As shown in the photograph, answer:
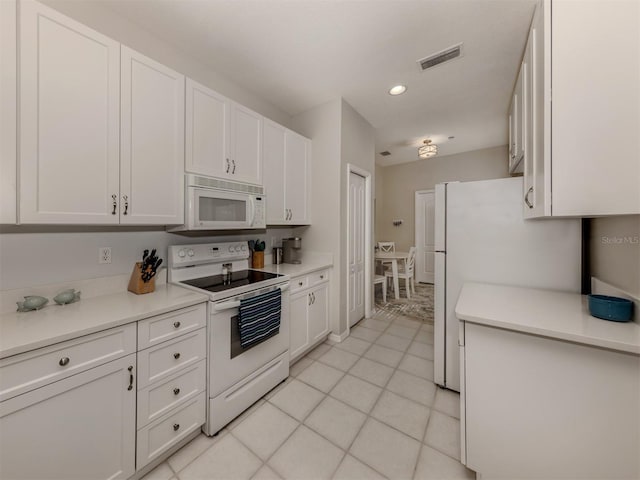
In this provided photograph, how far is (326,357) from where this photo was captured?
8.34 ft

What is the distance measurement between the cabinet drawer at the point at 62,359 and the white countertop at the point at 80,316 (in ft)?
0.13

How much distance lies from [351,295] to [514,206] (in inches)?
77.6

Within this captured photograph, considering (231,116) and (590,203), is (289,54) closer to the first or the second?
(231,116)

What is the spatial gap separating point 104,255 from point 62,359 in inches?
30.8

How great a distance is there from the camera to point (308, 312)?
249 cm

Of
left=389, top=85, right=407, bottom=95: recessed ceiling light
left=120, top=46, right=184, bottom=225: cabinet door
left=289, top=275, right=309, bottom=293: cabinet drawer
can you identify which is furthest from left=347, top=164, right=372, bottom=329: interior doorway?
left=120, top=46, right=184, bottom=225: cabinet door

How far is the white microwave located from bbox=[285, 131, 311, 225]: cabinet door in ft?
1.53

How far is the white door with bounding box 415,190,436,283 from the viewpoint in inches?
219

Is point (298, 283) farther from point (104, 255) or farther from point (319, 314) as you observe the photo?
point (104, 255)

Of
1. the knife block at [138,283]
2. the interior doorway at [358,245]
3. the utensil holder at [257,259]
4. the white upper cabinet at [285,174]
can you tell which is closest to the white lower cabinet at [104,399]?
the knife block at [138,283]

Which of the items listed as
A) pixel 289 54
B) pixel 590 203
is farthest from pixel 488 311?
pixel 289 54

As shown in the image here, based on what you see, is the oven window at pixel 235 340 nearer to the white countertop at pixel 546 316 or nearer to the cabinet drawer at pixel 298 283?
the cabinet drawer at pixel 298 283

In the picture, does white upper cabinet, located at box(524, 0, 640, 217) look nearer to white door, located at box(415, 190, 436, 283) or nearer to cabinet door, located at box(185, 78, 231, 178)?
cabinet door, located at box(185, 78, 231, 178)

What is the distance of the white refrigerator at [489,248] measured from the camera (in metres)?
1.66
